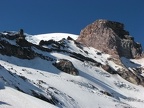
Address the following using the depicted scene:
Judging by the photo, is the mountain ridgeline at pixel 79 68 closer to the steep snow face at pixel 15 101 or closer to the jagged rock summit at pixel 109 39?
the jagged rock summit at pixel 109 39

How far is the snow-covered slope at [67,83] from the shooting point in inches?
1208

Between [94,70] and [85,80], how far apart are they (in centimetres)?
1054

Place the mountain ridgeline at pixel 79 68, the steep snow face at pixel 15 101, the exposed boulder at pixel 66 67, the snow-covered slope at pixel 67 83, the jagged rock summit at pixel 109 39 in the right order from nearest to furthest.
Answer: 1. the steep snow face at pixel 15 101
2. the snow-covered slope at pixel 67 83
3. the mountain ridgeline at pixel 79 68
4. the exposed boulder at pixel 66 67
5. the jagged rock summit at pixel 109 39

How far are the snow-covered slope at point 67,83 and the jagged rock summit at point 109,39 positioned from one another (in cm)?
646

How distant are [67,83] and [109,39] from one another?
41637mm

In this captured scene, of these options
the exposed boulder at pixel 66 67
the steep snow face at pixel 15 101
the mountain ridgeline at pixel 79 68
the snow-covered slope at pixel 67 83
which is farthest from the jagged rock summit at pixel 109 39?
the steep snow face at pixel 15 101

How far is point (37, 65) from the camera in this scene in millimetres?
55344

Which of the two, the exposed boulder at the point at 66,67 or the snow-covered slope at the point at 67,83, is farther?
the exposed boulder at the point at 66,67

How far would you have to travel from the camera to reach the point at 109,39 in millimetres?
88750

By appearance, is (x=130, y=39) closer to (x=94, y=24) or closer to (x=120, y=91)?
(x=94, y=24)

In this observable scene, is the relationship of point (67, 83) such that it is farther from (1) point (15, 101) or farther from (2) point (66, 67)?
(1) point (15, 101)

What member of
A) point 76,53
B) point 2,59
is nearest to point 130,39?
point 76,53

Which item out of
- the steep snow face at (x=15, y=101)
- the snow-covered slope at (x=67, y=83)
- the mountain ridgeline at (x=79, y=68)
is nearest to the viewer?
the steep snow face at (x=15, y=101)

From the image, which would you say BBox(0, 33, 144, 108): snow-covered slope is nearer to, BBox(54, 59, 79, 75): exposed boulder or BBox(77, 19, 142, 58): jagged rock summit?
BBox(54, 59, 79, 75): exposed boulder
